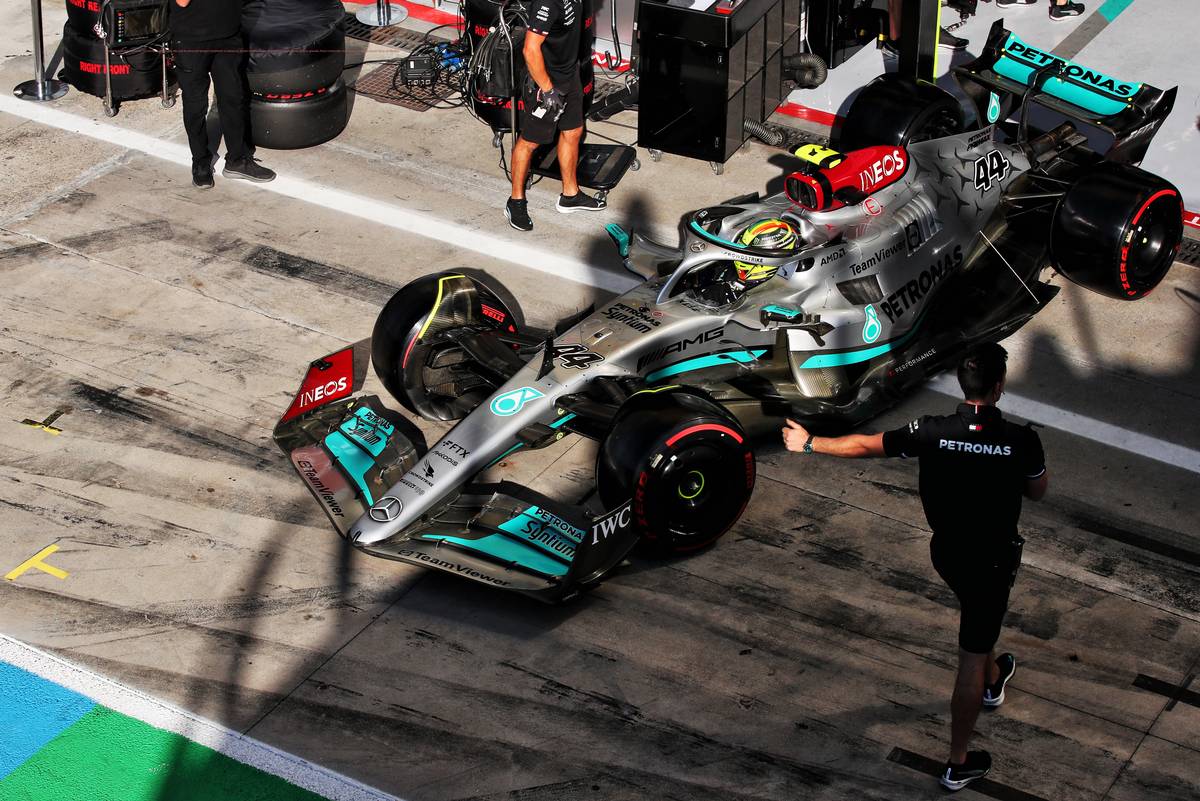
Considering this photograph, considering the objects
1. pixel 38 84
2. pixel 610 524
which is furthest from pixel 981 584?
pixel 38 84

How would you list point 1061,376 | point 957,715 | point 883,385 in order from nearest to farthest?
point 957,715 → point 883,385 → point 1061,376

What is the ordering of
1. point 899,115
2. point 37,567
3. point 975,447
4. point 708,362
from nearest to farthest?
point 975,447
point 37,567
point 708,362
point 899,115

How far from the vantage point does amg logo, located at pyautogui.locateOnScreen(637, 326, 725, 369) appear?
7.20 m

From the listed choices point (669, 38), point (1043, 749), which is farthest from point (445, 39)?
point (1043, 749)

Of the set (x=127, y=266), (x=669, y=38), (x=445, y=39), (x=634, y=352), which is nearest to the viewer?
(x=634, y=352)

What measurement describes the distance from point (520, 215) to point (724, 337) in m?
2.89

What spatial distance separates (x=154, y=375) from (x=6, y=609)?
1971mm

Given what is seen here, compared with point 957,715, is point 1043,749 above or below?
below

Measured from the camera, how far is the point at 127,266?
9.47 meters

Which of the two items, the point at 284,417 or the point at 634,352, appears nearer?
the point at 634,352

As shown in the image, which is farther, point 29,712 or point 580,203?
point 580,203

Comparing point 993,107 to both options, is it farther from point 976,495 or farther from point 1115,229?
point 976,495

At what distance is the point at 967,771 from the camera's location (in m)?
5.66

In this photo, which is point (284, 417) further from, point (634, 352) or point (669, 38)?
point (669, 38)
